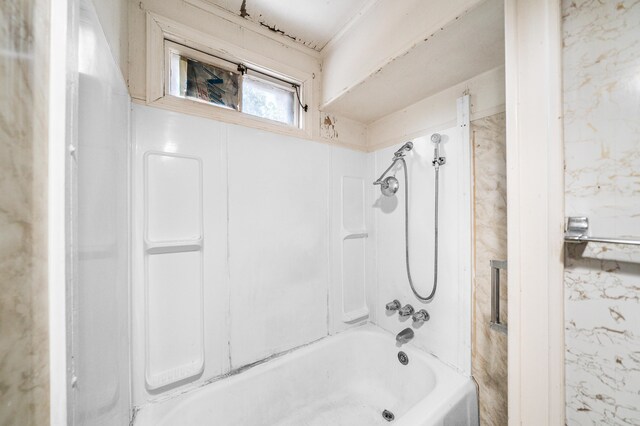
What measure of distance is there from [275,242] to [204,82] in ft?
3.15

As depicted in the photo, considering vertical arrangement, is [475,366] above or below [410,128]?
below

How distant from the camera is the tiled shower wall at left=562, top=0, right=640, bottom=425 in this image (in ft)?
2.00

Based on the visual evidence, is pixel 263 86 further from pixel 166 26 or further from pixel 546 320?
pixel 546 320

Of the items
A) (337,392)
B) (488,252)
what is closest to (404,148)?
(488,252)

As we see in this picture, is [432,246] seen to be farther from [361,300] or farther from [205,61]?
[205,61]

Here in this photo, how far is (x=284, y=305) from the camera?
142cm

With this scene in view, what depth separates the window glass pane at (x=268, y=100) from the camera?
4.48ft

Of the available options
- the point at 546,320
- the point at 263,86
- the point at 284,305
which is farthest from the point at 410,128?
the point at 284,305

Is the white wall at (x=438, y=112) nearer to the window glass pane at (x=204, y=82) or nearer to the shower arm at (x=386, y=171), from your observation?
the shower arm at (x=386, y=171)

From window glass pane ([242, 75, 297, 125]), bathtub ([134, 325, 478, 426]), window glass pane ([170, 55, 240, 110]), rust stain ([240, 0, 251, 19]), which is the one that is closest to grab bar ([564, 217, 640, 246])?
bathtub ([134, 325, 478, 426])

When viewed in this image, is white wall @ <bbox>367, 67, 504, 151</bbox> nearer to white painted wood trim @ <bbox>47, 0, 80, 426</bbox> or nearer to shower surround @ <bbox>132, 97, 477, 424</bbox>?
shower surround @ <bbox>132, 97, 477, 424</bbox>

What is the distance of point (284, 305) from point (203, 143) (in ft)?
3.36

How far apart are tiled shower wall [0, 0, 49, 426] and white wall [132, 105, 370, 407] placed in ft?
2.55

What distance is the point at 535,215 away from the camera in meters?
0.69
